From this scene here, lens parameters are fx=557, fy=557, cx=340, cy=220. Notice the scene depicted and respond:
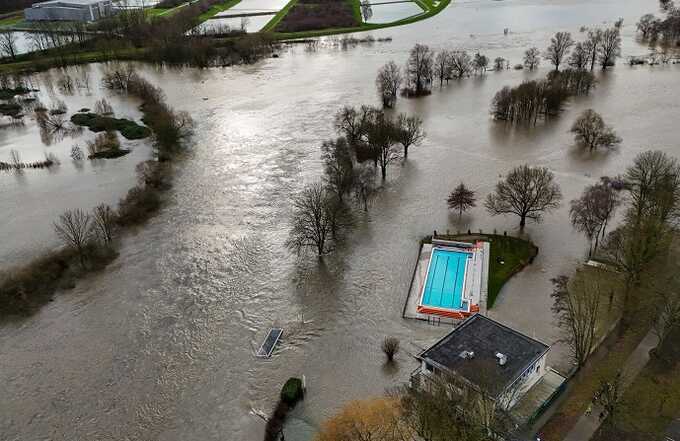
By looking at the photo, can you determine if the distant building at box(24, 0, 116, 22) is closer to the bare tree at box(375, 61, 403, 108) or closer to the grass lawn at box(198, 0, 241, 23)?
the grass lawn at box(198, 0, 241, 23)

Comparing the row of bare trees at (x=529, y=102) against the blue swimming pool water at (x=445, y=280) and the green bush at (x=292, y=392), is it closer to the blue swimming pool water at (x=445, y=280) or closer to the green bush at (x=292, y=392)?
the blue swimming pool water at (x=445, y=280)

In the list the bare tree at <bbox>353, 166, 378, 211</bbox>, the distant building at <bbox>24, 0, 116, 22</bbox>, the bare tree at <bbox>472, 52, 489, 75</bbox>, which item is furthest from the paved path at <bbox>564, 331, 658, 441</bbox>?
the distant building at <bbox>24, 0, 116, 22</bbox>

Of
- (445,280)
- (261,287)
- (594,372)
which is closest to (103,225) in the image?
(261,287)

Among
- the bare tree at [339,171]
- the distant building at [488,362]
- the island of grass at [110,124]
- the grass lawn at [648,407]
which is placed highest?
the island of grass at [110,124]

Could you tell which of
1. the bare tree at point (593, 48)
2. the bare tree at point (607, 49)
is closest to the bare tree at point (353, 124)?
the bare tree at point (593, 48)

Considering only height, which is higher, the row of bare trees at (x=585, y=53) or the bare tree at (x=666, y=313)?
the row of bare trees at (x=585, y=53)

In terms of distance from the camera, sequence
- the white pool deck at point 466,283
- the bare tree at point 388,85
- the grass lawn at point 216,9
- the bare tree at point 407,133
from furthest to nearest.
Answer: the grass lawn at point 216,9
the bare tree at point 388,85
the bare tree at point 407,133
the white pool deck at point 466,283

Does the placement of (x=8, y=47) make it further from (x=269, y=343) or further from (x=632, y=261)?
(x=632, y=261)
